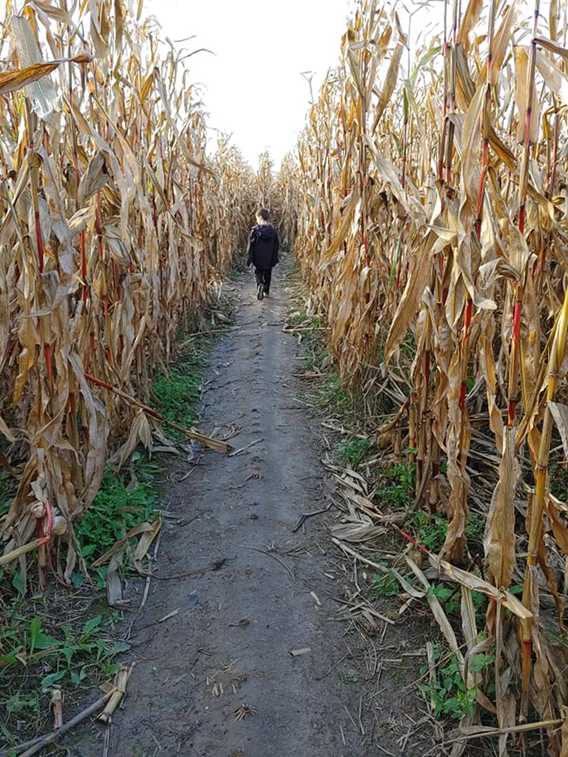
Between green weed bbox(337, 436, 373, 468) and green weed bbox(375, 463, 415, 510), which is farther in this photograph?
green weed bbox(337, 436, 373, 468)

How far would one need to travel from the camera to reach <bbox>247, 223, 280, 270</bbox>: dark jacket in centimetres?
806

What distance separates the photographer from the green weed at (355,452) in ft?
11.2

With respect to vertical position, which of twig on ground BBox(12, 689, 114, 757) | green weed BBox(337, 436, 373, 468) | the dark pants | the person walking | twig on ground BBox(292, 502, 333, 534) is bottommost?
twig on ground BBox(12, 689, 114, 757)

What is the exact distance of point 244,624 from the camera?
2.19 meters

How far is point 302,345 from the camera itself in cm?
584

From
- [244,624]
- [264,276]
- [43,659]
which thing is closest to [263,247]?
[264,276]

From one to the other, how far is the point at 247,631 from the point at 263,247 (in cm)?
651

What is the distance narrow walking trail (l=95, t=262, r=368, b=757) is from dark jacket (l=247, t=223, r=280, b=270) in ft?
15.4

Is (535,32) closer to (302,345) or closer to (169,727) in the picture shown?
(169,727)

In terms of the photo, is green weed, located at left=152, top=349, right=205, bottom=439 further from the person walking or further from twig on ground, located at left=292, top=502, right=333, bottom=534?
the person walking

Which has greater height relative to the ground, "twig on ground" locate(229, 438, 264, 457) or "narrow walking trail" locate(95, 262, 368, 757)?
"twig on ground" locate(229, 438, 264, 457)

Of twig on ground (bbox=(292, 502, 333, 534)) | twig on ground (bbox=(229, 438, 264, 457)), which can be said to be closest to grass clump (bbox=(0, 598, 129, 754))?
twig on ground (bbox=(292, 502, 333, 534))

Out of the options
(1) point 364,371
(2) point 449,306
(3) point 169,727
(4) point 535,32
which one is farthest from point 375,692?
(1) point 364,371

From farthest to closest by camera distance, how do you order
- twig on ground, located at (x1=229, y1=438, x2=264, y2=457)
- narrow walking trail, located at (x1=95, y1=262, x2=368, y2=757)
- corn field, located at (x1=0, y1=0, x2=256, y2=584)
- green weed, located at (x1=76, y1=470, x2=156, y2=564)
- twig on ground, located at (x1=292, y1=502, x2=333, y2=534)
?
twig on ground, located at (x1=229, y1=438, x2=264, y2=457), twig on ground, located at (x1=292, y1=502, x2=333, y2=534), green weed, located at (x1=76, y1=470, x2=156, y2=564), corn field, located at (x1=0, y1=0, x2=256, y2=584), narrow walking trail, located at (x1=95, y1=262, x2=368, y2=757)
